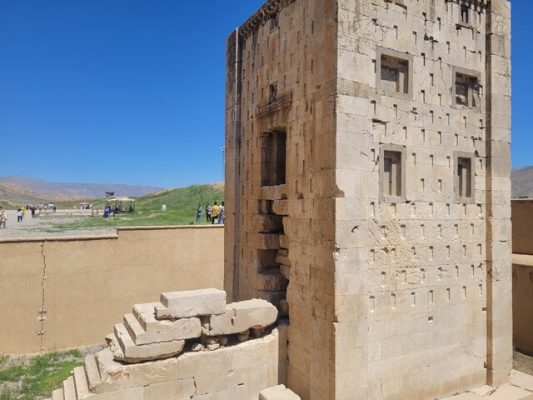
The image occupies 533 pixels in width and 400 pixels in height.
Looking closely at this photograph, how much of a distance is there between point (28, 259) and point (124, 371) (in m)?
6.77

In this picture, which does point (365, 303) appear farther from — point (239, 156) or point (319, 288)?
point (239, 156)

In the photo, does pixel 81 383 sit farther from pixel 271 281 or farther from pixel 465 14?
pixel 465 14

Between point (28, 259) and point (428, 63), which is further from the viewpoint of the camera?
point (28, 259)

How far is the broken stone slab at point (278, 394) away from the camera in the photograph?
6.51 m

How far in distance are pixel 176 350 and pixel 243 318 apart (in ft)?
3.91

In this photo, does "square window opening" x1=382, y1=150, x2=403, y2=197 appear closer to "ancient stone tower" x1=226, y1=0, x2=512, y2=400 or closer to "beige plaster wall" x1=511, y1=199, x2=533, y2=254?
"ancient stone tower" x1=226, y1=0, x2=512, y2=400

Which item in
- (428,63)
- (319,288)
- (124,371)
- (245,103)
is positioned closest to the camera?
(124,371)

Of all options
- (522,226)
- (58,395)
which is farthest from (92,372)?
(522,226)

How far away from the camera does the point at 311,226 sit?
6.52 m

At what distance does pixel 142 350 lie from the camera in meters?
5.94

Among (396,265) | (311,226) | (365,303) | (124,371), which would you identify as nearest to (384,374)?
(365,303)

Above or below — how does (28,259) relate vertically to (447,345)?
above

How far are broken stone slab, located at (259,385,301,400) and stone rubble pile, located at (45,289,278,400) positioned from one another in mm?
153

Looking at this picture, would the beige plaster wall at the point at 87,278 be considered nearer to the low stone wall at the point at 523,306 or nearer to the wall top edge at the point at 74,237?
the wall top edge at the point at 74,237
